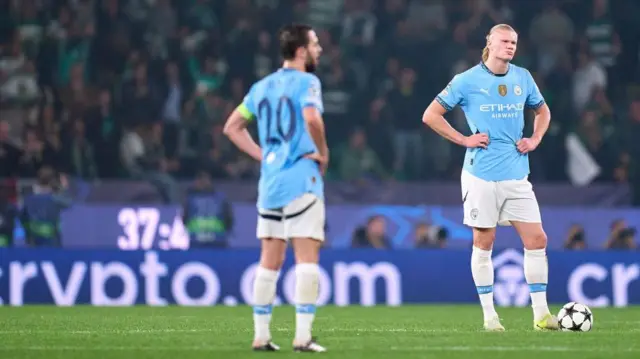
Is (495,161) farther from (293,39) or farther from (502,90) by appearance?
(293,39)

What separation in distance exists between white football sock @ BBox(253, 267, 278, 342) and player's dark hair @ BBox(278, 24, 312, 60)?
1412mm

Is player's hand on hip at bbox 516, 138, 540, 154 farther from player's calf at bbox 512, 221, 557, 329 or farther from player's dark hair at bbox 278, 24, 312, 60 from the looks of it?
player's dark hair at bbox 278, 24, 312, 60

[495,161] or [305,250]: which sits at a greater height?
[495,161]

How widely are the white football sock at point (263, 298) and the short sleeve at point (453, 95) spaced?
292 cm

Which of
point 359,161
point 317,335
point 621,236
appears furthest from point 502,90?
point 359,161

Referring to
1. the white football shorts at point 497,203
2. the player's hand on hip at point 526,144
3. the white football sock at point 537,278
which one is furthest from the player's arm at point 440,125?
the white football sock at point 537,278

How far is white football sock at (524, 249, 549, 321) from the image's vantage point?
11273mm

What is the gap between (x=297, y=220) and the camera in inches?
350

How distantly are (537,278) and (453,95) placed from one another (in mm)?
1628

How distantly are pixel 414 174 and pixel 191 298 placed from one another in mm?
4725

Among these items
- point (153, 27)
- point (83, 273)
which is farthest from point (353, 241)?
point (153, 27)

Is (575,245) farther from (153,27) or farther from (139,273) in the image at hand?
(153,27)

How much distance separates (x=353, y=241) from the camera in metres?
19.6

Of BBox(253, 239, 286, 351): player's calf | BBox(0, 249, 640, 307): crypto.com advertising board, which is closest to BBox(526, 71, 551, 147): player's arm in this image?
BBox(253, 239, 286, 351): player's calf
